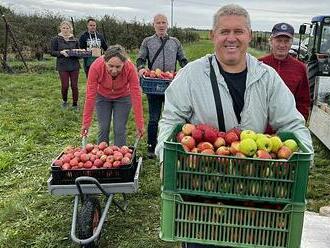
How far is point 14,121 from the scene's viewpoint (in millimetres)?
8719

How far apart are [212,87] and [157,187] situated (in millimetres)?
3134

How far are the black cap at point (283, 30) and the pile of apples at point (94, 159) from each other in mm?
1739

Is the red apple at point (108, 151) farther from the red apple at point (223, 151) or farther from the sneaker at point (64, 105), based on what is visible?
the sneaker at point (64, 105)

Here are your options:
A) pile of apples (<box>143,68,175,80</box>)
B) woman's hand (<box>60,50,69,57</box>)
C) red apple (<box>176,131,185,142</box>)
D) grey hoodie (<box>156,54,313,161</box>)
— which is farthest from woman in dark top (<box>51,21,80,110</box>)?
red apple (<box>176,131,185,142</box>)

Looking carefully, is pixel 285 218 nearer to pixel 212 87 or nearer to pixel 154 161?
pixel 212 87

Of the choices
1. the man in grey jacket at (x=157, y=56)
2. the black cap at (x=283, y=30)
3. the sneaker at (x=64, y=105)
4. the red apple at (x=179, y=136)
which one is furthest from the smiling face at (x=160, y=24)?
the sneaker at (x=64, y=105)

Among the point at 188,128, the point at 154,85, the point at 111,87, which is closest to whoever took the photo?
the point at 188,128

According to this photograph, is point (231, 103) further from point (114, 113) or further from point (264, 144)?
point (114, 113)

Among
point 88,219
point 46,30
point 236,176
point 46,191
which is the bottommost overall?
point 46,191

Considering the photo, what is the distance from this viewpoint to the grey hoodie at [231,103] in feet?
7.82

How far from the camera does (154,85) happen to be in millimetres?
5871

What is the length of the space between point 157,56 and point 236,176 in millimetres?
4403

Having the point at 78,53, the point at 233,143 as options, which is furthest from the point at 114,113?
the point at 78,53

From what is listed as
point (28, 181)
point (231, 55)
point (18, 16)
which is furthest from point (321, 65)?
point (18, 16)
